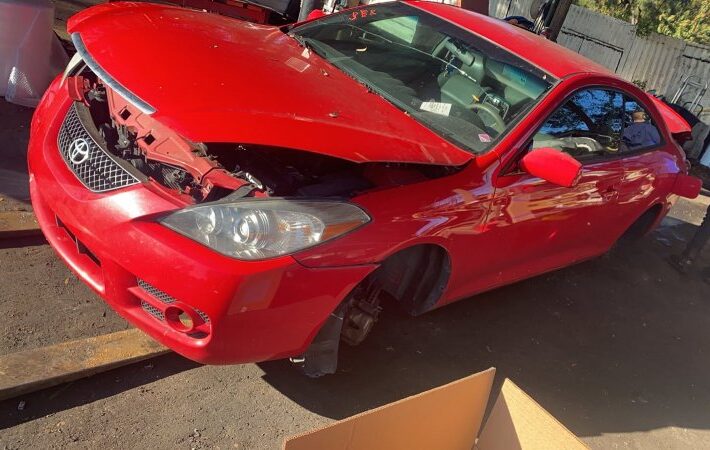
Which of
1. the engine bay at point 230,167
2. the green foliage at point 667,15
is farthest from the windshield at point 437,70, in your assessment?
the green foliage at point 667,15

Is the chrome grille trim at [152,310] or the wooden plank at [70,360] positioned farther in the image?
the wooden plank at [70,360]

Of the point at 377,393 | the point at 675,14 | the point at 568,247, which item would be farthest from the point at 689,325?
the point at 675,14

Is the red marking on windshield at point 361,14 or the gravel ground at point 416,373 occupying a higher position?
the red marking on windshield at point 361,14

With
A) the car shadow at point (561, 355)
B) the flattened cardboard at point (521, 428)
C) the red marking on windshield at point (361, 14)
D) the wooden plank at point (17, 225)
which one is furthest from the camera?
the red marking on windshield at point (361, 14)

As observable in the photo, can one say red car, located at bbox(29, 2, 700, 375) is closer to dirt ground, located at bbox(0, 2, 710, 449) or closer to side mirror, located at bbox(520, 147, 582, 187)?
side mirror, located at bbox(520, 147, 582, 187)

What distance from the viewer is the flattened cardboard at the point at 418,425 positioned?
1690mm

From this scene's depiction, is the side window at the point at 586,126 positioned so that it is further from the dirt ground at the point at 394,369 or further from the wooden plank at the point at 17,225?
the wooden plank at the point at 17,225

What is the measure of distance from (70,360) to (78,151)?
2.97ft

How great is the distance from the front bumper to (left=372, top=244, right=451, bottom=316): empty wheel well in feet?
1.72

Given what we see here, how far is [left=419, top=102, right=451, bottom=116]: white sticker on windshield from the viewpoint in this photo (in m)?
3.29

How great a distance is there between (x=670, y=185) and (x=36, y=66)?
528 centimetres

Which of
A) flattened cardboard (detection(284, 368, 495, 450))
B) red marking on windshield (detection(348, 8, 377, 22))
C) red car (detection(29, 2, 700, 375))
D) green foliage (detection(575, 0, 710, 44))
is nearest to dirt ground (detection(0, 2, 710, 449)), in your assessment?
red car (detection(29, 2, 700, 375))

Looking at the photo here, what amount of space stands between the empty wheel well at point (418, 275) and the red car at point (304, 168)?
1 cm

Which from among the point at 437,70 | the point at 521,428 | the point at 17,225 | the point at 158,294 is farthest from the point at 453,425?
the point at 17,225
